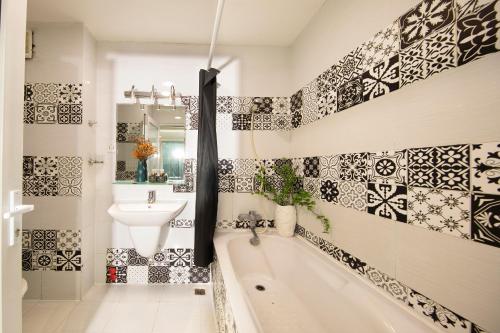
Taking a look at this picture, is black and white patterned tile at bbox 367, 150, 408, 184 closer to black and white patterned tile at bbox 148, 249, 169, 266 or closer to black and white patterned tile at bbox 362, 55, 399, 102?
black and white patterned tile at bbox 362, 55, 399, 102

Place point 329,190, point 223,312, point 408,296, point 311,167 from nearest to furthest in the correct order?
point 408,296, point 223,312, point 329,190, point 311,167

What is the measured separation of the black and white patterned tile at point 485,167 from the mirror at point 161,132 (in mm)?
1815

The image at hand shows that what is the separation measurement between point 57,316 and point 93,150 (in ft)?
3.98

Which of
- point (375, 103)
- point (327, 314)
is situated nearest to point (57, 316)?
point (327, 314)

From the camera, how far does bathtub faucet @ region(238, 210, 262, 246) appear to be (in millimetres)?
1768

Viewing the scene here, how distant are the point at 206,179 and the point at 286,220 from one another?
71cm

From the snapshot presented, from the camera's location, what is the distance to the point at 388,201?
949mm

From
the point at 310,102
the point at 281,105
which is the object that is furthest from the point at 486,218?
the point at 281,105

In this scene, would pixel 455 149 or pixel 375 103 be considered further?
pixel 375 103

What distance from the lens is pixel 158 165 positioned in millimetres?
1970

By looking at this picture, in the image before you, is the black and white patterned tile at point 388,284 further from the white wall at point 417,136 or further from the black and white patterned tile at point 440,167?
the black and white patterned tile at point 440,167

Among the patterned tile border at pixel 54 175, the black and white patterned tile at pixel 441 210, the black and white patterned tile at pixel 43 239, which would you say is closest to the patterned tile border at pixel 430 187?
the black and white patterned tile at pixel 441 210

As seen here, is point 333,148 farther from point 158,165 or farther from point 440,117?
point 158,165

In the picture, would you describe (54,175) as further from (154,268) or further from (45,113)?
(154,268)
